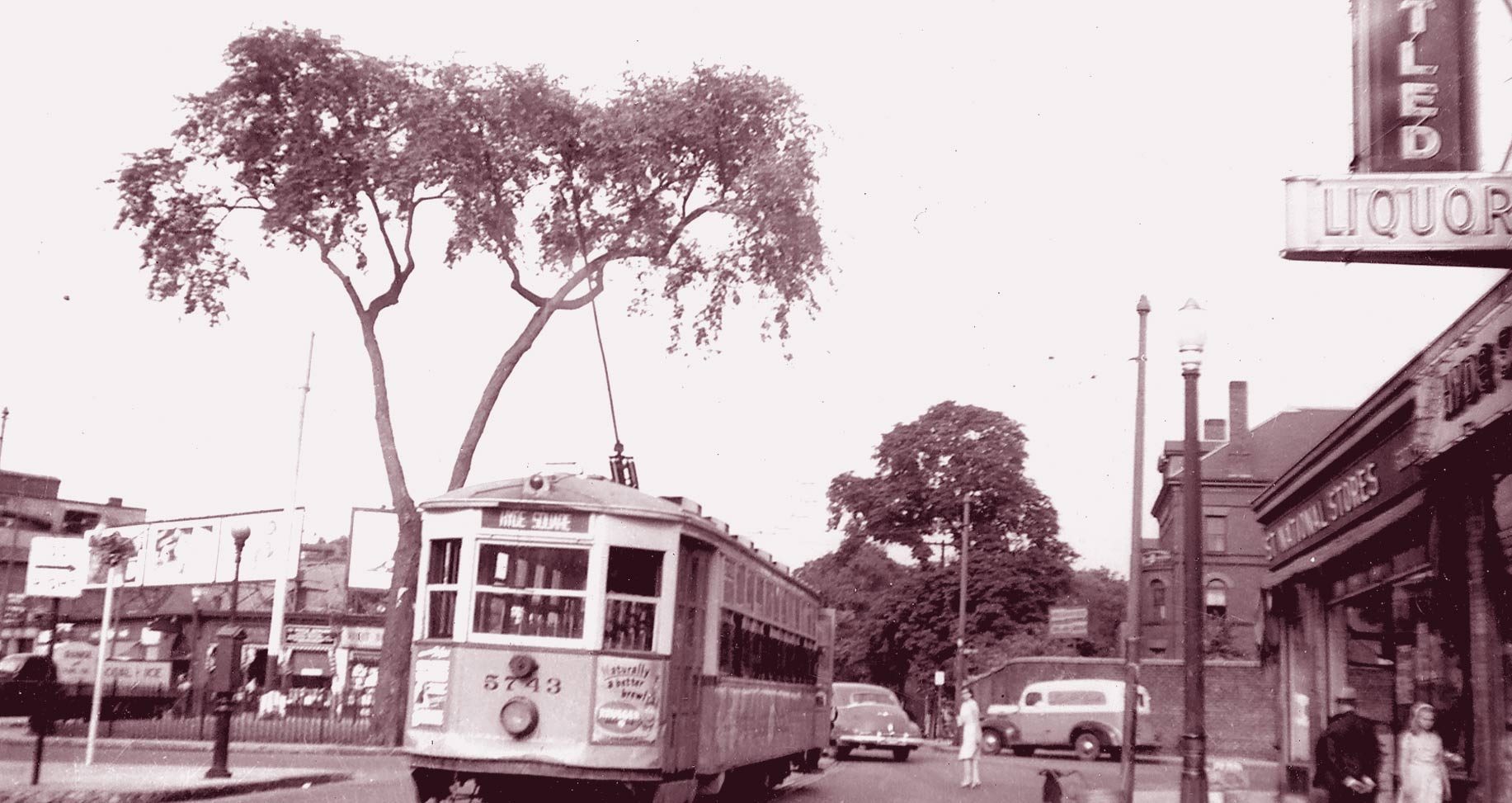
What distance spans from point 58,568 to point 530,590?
5.73 meters

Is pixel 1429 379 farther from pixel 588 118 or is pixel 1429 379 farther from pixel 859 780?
pixel 588 118

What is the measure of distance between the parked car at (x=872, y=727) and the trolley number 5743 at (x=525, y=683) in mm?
19307

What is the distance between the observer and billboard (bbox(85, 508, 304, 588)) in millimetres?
46188

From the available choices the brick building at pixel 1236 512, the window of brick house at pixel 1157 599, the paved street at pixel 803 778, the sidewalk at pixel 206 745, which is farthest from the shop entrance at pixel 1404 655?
the window of brick house at pixel 1157 599

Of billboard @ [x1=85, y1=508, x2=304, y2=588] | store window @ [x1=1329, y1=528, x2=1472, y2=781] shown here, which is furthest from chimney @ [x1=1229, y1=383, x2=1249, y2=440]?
store window @ [x1=1329, y1=528, x2=1472, y2=781]

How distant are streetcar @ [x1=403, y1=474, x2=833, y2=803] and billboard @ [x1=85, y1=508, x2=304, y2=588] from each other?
34.5 metres

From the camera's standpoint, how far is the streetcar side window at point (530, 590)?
486 inches

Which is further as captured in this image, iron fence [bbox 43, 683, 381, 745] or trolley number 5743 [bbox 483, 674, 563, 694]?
iron fence [bbox 43, 683, 381, 745]

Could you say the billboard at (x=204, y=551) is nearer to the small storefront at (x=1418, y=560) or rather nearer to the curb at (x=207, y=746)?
the curb at (x=207, y=746)

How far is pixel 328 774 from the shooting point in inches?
743

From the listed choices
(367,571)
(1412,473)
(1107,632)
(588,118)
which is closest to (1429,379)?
(1412,473)

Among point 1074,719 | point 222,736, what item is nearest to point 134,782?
point 222,736

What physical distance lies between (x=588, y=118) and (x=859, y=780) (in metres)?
10.9

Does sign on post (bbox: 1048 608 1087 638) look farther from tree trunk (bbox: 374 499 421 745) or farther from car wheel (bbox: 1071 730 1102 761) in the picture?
tree trunk (bbox: 374 499 421 745)
